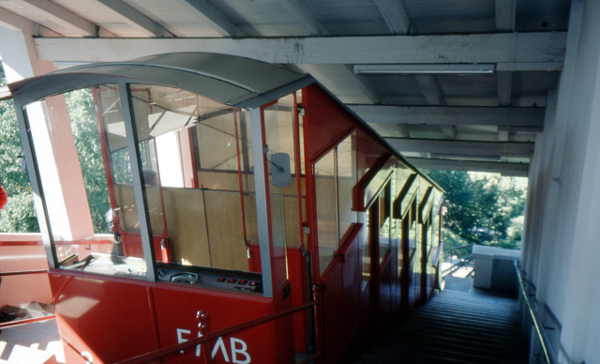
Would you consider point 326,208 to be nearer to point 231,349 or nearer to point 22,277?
point 231,349

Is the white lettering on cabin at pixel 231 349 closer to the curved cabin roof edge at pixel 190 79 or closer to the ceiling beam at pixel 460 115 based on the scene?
the curved cabin roof edge at pixel 190 79

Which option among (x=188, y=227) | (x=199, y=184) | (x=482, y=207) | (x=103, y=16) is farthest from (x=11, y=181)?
(x=482, y=207)

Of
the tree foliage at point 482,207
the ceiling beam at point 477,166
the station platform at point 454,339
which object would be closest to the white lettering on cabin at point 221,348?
the station platform at point 454,339

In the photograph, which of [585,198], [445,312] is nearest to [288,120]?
[585,198]

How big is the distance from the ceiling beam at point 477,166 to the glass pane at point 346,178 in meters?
7.79

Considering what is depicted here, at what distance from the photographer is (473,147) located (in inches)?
406

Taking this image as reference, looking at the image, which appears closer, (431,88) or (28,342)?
(28,342)

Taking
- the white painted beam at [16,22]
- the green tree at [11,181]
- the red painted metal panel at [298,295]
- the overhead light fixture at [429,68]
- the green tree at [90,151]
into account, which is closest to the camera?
the green tree at [90,151]

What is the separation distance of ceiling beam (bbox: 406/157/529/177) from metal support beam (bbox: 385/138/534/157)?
695 millimetres

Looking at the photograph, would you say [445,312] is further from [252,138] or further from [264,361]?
[252,138]

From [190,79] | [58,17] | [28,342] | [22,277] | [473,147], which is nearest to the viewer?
[190,79]

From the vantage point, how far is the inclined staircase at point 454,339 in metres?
4.68

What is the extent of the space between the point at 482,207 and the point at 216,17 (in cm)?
2626

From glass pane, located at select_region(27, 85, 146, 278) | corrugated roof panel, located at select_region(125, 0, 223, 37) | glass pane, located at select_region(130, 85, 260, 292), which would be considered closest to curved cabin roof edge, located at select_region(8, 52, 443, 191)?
glass pane, located at select_region(27, 85, 146, 278)
